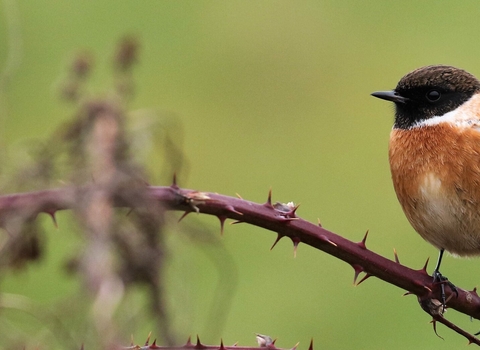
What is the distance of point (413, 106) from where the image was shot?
4863mm

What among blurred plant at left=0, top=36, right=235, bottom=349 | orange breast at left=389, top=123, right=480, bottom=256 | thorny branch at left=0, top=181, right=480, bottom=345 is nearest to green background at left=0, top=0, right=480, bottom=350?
orange breast at left=389, top=123, right=480, bottom=256

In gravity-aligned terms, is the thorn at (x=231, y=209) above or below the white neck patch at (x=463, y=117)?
below

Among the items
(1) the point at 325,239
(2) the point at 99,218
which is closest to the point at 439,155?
(1) the point at 325,239

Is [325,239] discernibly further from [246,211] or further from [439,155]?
[439,155]

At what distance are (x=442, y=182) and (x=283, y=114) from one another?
6640 mm

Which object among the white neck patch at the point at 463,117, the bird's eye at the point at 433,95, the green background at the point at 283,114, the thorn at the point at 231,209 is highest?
the bird's eye at the point at 433,95

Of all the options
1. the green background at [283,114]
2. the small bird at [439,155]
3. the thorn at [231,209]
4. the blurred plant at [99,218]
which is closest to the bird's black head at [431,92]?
the small bird at [439,155]

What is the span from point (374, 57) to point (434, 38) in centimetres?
77

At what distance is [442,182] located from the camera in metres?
4.40

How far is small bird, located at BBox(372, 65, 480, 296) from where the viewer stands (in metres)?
4.36

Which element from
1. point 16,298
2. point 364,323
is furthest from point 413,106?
point 364,323

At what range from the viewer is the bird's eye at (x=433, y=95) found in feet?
15.9

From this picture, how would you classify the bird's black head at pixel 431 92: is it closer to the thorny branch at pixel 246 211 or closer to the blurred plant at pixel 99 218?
the blurred plant at pixel 99 218

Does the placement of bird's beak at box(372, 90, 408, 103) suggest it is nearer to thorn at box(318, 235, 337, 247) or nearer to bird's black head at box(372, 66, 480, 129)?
bird's black head at box(372, 66, 480, 129)
